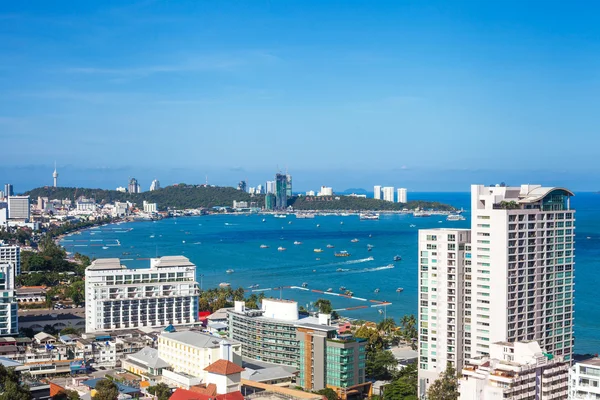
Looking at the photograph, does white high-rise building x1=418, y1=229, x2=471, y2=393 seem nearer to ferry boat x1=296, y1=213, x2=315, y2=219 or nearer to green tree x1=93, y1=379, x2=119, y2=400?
green tree x1=93, y1=379, x2=119, y2=400

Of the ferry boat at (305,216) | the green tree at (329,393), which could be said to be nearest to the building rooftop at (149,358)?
the green tree at (329,393)

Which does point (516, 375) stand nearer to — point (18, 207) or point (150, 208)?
point (18, 207)

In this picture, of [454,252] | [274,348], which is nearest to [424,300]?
[454,252]

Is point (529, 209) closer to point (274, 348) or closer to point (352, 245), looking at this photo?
point (274, 348)

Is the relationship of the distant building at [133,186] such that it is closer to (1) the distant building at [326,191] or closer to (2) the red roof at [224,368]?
(1) the distant building at [326,191]

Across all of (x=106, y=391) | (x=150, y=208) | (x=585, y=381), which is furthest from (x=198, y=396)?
(x=150, y=208)

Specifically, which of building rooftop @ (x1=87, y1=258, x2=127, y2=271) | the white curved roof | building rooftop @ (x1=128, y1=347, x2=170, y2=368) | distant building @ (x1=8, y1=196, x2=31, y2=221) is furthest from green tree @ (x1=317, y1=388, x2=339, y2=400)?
distant building @ (x1=8, y1=196, x2=31, y2=221)

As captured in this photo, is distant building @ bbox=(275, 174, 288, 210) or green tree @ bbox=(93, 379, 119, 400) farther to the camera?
distant building @ bbox=(275, 174, 288, 210)
